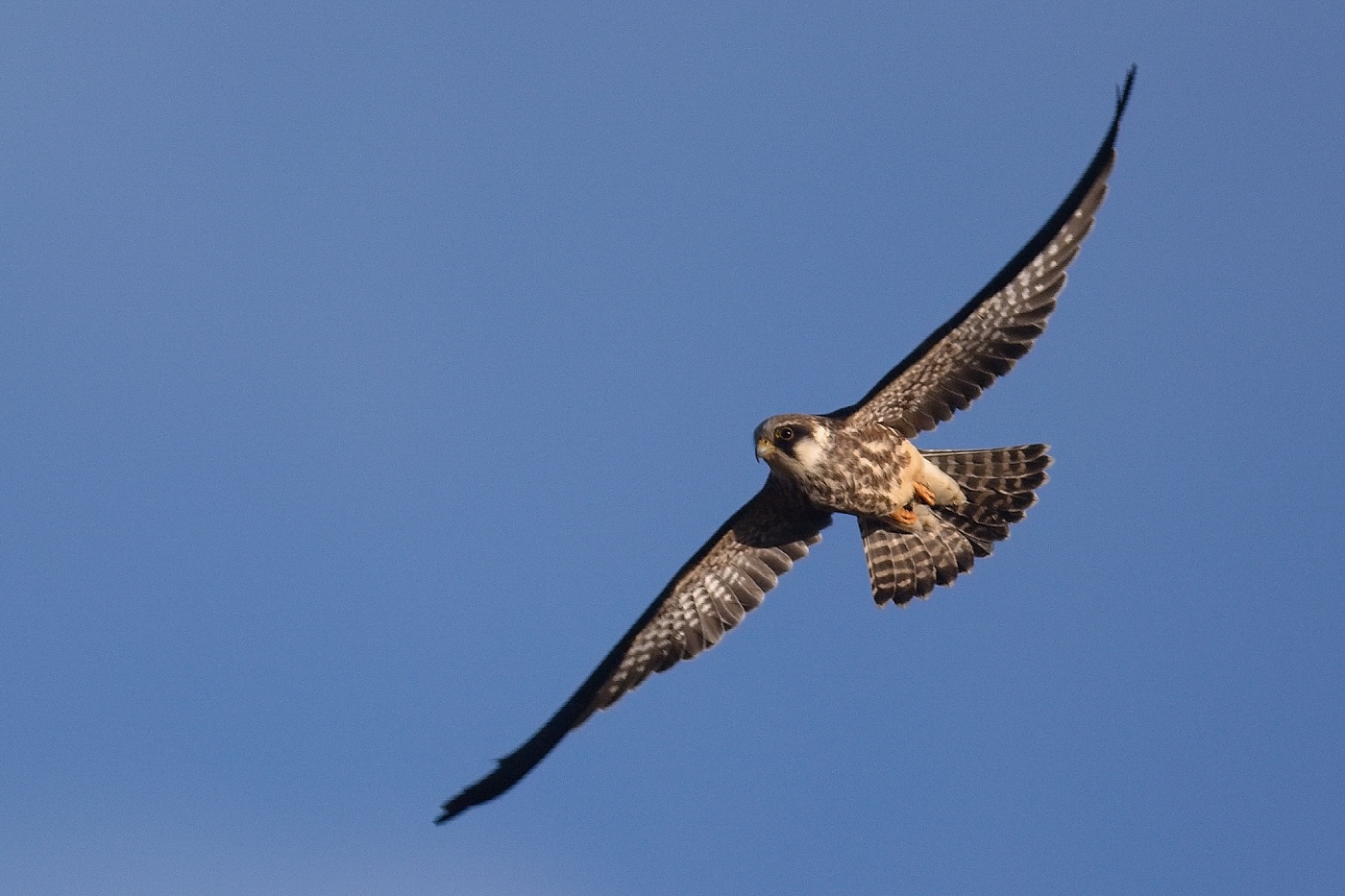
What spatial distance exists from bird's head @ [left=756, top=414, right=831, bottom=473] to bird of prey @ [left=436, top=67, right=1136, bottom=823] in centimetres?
1

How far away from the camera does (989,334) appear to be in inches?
594

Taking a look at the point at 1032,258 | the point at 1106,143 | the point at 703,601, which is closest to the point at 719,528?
the point at 703,601

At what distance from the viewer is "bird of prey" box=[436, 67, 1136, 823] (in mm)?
14953

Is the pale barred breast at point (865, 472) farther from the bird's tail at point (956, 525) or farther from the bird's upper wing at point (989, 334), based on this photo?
the bird's tail at point (956, 525)

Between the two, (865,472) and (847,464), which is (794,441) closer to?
(847,464)

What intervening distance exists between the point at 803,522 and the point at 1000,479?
1640mm

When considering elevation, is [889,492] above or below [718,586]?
below

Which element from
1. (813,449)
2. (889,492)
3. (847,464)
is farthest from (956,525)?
(813,449)

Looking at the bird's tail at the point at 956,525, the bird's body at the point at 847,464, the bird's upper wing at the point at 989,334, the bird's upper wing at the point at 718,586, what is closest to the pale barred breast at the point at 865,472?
the bird's body at the point at 847,464

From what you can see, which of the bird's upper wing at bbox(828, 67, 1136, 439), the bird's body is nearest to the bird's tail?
the bird's body

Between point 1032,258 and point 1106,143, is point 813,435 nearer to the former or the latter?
point 1032,258

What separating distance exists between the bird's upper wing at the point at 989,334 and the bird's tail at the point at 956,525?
509 millimetres

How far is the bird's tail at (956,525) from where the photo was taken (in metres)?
15.7

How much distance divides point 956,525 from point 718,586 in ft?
6.60
